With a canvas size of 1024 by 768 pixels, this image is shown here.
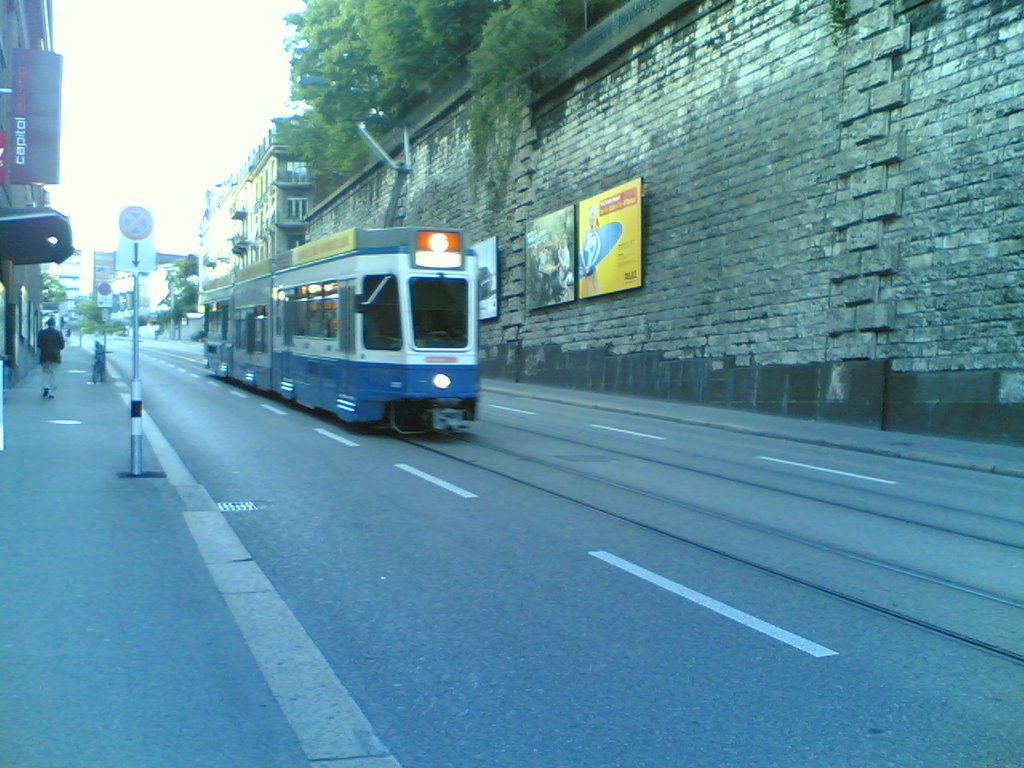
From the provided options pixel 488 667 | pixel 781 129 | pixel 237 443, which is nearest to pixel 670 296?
pixel 781 129

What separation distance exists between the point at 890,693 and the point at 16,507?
301 inches

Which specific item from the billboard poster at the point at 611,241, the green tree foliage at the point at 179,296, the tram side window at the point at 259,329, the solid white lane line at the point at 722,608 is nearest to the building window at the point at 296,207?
the green tree foliage at the point at 179,296

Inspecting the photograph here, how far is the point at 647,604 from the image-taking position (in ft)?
21.3

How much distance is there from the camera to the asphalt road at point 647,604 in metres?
4.43

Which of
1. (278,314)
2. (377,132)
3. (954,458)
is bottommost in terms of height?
(954,458)

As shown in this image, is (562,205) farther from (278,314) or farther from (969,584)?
(969,584)

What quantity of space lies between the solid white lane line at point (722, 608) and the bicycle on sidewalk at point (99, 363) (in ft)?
82.6

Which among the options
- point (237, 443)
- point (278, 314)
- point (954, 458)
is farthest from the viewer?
point (278, 314)

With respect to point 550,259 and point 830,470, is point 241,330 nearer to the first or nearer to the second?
point 550,259

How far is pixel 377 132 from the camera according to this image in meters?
55.1

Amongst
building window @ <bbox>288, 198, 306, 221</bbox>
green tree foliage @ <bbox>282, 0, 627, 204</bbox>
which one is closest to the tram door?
green tree foliage @ <bbox>282, 0, 627, 204</bbox>

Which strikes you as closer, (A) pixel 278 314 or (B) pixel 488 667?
(B) pixel 488 667

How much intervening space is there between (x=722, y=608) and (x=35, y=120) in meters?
22.7

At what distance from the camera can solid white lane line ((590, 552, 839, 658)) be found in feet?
18.6
